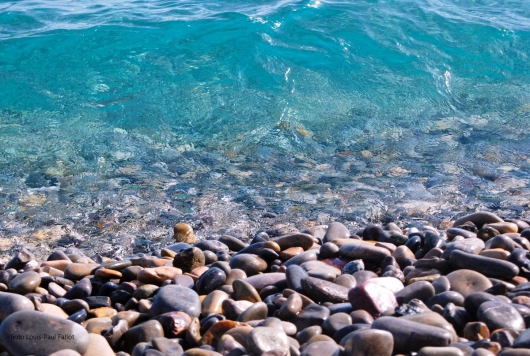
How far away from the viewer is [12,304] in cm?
291

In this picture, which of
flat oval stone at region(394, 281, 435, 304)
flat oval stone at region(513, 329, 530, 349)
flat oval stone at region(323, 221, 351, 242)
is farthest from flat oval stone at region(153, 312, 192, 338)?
flat oval stone at region(323, 221, 351, 242)

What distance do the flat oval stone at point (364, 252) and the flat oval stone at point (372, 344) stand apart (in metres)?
1.28

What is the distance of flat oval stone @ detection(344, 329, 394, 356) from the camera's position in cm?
226

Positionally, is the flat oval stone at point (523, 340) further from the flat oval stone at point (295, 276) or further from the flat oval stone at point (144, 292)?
the flat oval stone at point (144, 292)

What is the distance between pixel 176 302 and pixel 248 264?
2.31 ft

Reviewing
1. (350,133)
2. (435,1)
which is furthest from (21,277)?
(435,1)

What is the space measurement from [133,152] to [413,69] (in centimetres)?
485

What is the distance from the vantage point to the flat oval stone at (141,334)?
2.74 metres

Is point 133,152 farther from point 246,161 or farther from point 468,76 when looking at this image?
point 468,76

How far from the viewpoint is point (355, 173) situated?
6.15m

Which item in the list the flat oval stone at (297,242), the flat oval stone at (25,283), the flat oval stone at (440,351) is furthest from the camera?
the flat oval stone at (297,242)

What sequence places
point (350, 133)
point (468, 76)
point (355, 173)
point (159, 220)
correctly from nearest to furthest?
point (159, 220)
point (355, 173)
point (350, 133)
point (468, 76)

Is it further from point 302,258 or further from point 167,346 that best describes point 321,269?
point 167,346

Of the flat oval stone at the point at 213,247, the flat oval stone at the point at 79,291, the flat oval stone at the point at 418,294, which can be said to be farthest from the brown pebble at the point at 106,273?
the flat oval stone at the point at 418,294
